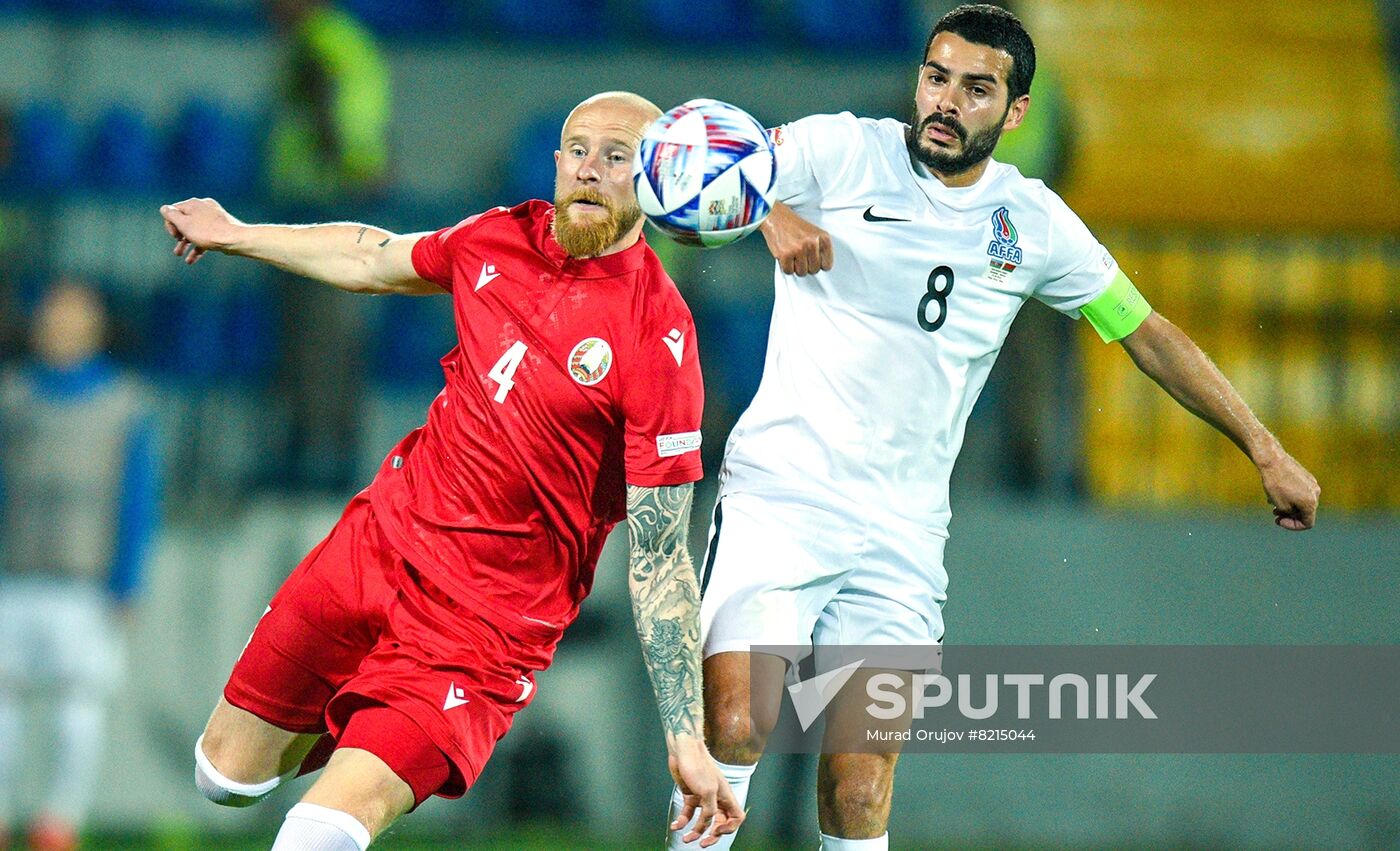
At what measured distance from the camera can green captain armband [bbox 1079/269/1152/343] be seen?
5.42 metres

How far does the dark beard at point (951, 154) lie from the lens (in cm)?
509

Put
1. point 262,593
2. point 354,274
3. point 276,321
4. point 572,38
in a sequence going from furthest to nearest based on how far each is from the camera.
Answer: point 572,38 < point 276,321 < point 262,593 < point 354,274

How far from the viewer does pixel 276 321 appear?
10.3 meters

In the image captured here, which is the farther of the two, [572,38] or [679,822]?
[572,38]

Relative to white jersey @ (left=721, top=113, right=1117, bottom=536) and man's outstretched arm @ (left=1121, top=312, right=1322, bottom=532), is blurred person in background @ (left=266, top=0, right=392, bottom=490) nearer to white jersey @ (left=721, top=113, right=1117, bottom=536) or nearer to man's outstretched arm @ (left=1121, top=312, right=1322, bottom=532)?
white jersey @ (left=721, top=113, right=1117, bottom=536)

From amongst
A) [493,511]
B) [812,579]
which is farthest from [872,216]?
[493,511]

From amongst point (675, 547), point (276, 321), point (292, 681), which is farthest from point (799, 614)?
point (276, 321)

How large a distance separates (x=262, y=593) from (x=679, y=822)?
544cm

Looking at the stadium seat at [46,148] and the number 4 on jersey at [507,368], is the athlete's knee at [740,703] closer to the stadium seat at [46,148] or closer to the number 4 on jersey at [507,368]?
the number 4 on jersey at [507,368]

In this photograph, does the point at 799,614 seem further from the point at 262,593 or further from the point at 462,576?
the point at 262,593

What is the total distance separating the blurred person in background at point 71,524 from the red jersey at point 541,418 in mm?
4182

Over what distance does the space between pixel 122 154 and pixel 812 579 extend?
7.49 meters

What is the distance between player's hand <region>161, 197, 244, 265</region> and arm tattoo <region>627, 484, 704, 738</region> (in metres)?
1.38

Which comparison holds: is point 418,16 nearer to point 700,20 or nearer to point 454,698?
point 700,20
